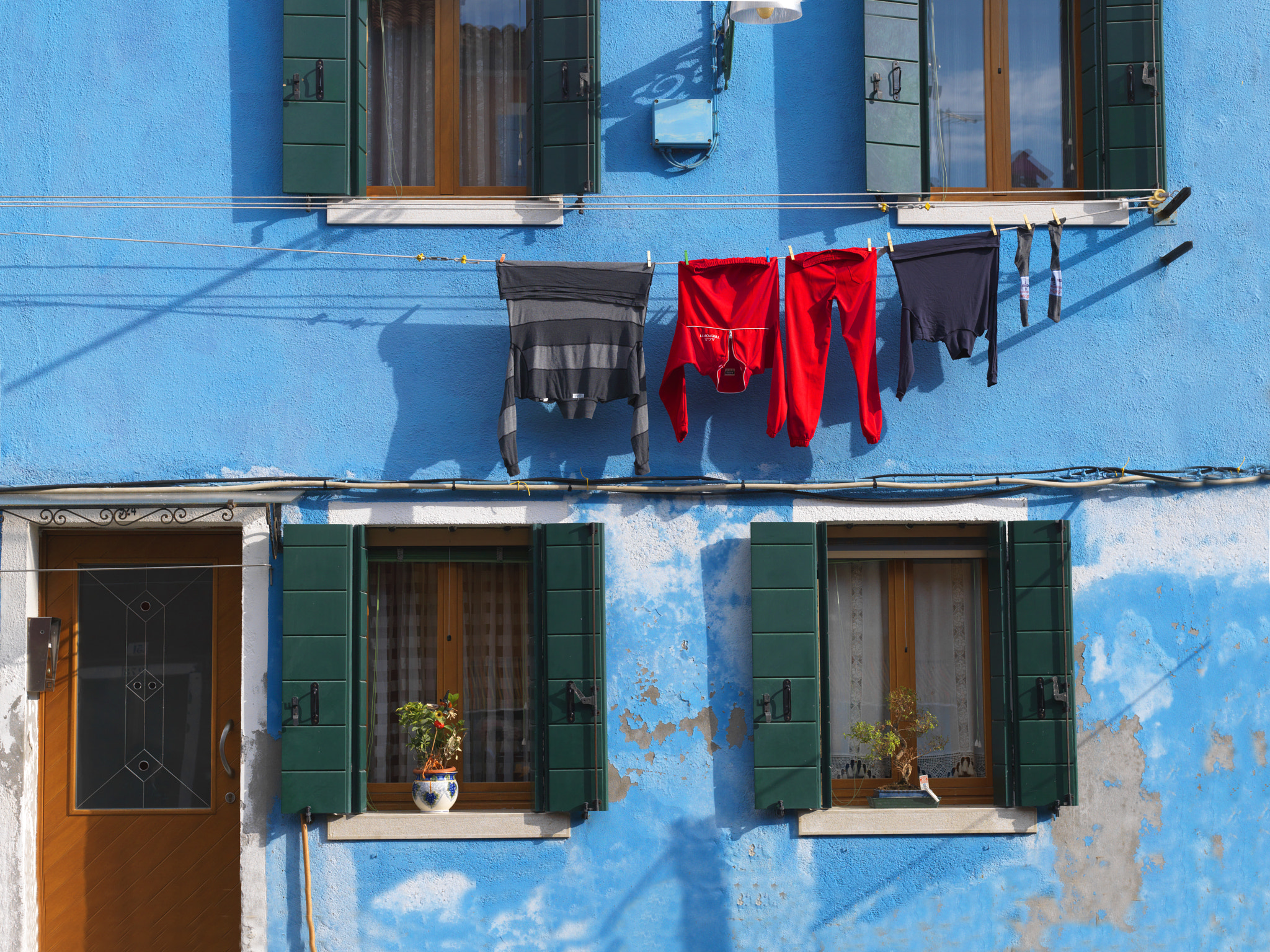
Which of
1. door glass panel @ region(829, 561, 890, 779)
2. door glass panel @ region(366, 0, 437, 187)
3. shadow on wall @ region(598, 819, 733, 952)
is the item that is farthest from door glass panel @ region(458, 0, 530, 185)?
shadow on wall @ region(598, 819, 733, 952)

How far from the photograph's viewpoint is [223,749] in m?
6.07

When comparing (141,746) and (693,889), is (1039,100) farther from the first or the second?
(141,746)

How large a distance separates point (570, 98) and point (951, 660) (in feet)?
11.7

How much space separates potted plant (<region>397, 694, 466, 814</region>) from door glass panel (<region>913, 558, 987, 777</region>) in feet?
8.03

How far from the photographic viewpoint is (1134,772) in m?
5.89

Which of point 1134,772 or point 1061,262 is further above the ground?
point 1061,262

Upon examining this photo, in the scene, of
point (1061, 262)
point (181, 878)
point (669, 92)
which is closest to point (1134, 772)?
point (1061, 262)

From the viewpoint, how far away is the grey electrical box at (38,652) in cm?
589

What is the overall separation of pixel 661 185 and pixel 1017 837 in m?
3.81

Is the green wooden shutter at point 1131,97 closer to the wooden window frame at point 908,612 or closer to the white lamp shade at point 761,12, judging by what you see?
the white lamp shade at point 761,12

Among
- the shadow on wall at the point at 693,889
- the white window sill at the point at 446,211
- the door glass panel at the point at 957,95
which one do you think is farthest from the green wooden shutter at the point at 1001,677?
the white window sill at the point at 446,211

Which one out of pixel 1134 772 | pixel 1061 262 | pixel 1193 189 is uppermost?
pixel 1193 189

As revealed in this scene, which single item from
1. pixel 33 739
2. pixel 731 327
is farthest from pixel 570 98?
pixel 33 739

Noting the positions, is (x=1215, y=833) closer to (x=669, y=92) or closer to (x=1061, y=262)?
(x=1061, y=262)
